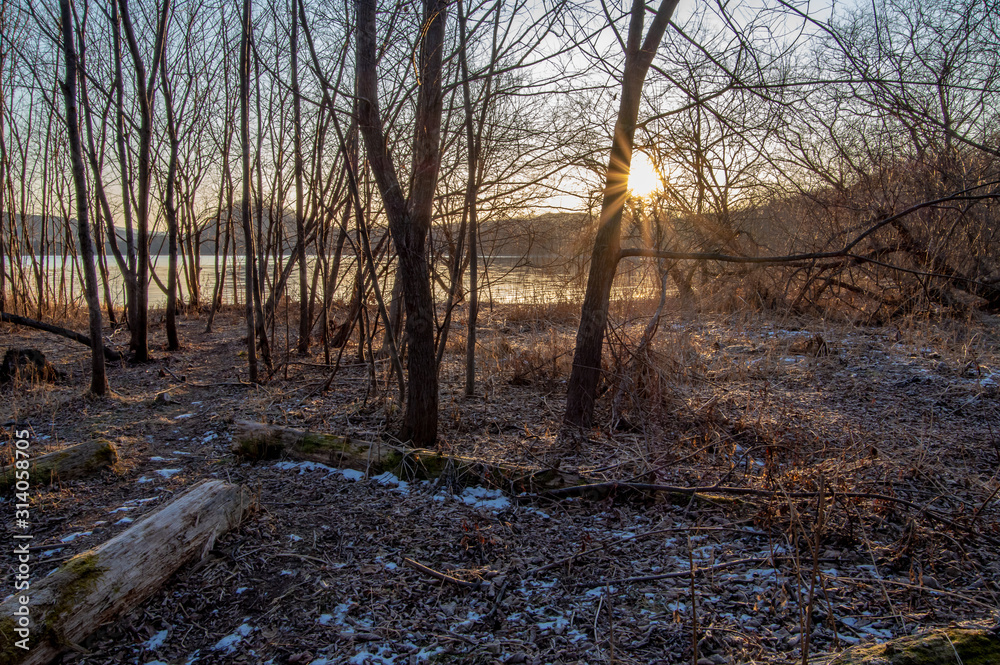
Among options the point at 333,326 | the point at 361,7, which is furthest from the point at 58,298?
the point at 361,7

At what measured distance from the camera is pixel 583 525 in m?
2.82

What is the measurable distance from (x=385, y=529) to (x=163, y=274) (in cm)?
3385

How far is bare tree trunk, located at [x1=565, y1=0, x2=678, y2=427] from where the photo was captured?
363cm

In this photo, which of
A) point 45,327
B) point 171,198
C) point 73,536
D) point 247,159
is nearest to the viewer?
point 73,536

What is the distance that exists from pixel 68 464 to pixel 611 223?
3.92 m

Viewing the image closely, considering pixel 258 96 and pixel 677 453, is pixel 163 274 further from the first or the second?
pixel 677 453

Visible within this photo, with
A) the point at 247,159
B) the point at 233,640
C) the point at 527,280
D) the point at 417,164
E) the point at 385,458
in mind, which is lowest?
the point at 233,640

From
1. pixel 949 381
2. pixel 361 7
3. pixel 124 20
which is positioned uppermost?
pixel 124 20

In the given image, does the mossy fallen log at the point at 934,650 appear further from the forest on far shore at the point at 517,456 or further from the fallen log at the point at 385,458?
the fallen log at the point at 385,458

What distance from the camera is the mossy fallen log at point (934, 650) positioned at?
1.56m

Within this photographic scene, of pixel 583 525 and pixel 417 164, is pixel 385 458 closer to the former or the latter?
pixel 583 525

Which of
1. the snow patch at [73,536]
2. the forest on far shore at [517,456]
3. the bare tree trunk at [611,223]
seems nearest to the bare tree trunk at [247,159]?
the forest on far shore at [517,456]

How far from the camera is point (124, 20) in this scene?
5.65 meters

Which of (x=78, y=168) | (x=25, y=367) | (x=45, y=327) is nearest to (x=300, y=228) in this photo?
(x=78, y=168)
